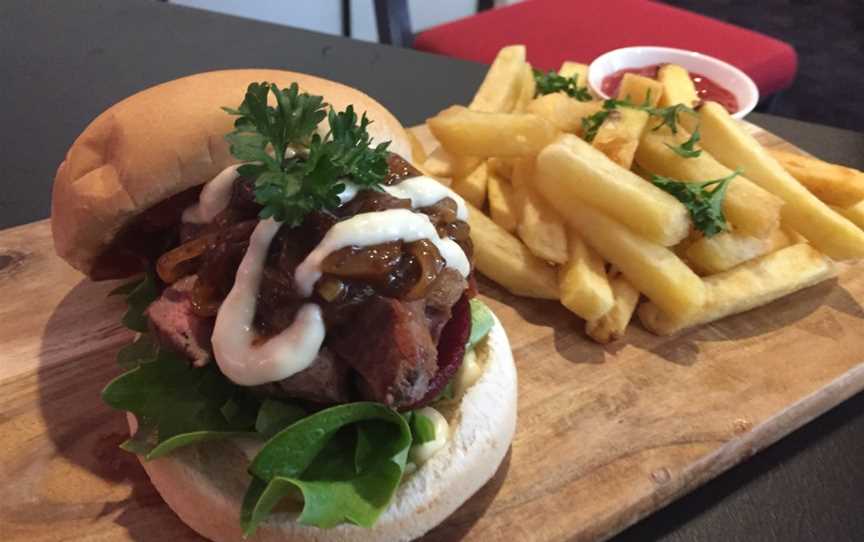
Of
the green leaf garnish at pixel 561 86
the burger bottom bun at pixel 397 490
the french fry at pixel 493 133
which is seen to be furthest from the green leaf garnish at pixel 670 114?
the burger bottom bun at pixel 397 490

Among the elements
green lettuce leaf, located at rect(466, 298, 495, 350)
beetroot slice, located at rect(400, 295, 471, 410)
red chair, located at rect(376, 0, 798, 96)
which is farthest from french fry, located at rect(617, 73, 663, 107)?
red chair, located at rect(376, 0, 798, 96)

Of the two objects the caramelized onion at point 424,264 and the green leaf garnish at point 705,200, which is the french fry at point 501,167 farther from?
the caramelized onion at point 424,264

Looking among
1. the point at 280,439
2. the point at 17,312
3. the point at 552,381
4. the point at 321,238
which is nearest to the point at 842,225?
the point at 552,381

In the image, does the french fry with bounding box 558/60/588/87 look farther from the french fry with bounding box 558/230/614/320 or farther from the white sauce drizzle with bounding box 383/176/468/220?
the white sauce drizzle with bounding box 383/176/468/220

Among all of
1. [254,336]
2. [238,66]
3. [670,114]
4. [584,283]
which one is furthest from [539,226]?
[238,66]

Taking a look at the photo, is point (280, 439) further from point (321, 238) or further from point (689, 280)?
point (689, 280)

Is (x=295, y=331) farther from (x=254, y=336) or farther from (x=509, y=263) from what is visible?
(x=509, y=263)
